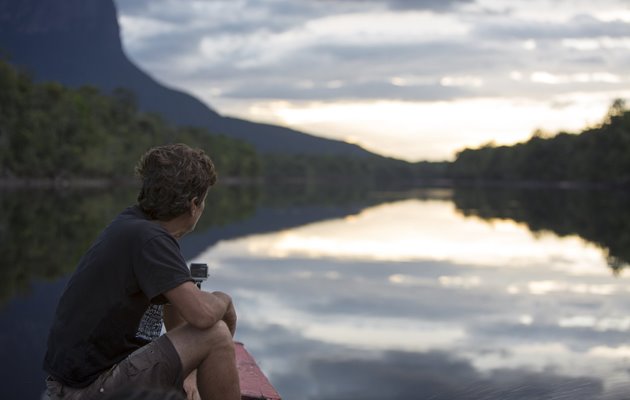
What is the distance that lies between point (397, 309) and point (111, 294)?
711cm

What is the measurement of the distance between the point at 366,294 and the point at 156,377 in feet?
26.2

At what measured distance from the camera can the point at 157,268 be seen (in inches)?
141

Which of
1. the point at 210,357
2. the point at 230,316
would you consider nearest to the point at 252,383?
the point at 230,316

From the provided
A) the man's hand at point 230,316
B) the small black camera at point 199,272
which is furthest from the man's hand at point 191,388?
the small black camera at point 199,272

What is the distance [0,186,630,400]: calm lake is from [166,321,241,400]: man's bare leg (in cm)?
232

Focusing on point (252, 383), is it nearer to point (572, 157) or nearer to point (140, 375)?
point (140, 375)

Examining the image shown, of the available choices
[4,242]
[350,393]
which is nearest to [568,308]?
[350,393]

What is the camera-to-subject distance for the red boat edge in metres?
5.11

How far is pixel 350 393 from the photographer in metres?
6.38

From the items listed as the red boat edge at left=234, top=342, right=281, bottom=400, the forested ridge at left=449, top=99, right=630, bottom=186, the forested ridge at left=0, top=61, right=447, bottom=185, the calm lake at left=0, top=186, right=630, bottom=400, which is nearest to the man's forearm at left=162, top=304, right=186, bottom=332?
the red boat edge at left=234, top=342, right=281, bottom=400

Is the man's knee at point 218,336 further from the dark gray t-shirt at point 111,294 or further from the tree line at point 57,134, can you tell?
the tree line at point 57,134

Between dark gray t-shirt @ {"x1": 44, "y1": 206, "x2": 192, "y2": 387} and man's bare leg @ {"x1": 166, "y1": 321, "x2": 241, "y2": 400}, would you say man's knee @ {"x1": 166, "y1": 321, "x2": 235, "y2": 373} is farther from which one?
dark gray t-shirt @ {"x1": 44, "y1": 206, "x2": 192, "y2": 387}

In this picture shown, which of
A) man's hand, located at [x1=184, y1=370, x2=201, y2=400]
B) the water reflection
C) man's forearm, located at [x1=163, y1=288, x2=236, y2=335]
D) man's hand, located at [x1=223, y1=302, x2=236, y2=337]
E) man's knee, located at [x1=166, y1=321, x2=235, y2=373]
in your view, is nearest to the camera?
man's forearm, located at [x1=163, y1=288, x2=236, y2=335]

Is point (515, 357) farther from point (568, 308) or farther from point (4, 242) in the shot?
point (4, 242)
